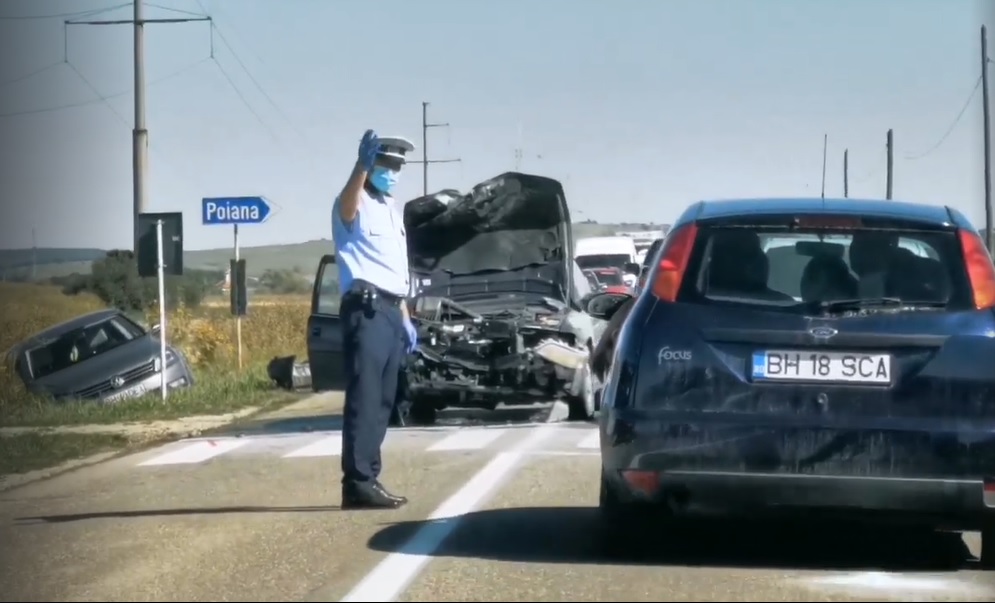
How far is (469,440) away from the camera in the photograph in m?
15.4

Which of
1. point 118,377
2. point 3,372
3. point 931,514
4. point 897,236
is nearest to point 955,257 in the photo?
point 897,236

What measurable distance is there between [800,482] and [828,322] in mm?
710

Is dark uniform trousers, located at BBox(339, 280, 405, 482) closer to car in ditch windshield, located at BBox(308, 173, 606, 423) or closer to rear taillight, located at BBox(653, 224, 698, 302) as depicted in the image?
rear taillight, located at BBox(653, 224, 698, 302)

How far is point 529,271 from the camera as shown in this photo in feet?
65.4

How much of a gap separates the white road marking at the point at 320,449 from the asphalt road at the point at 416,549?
129 cm

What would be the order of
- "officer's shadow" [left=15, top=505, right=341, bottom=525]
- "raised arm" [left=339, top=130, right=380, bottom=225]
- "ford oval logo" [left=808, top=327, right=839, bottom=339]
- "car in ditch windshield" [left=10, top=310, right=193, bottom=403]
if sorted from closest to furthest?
"ford oval logo" [left=808, top=327, right=839, bottom=339] → "raised arm" [left=339, top=130, right=380, bottom=225] → "officer's shadow" [left=15, top=505, right=341, bottom=525] → "car in ditch windshield" [left=10, top=310, right=193, bottom=403]

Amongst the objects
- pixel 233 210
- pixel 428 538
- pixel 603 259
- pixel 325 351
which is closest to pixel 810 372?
pixel 428 538

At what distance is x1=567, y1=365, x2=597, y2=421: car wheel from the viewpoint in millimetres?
18266

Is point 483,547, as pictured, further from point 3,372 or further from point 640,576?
point 3,372

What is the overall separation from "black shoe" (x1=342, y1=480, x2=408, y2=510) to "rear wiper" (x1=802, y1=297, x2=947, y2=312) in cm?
313

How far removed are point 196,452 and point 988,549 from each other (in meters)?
8.08

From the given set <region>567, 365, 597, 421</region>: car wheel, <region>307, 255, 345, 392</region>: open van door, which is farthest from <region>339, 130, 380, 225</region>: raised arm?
<region>307, 255, 345, 392</region>: open van door

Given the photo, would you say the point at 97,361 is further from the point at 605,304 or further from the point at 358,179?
the point at 358,179

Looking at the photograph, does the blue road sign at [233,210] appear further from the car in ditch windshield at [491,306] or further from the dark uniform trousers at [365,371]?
the dark uniform trousers at [365,371]
